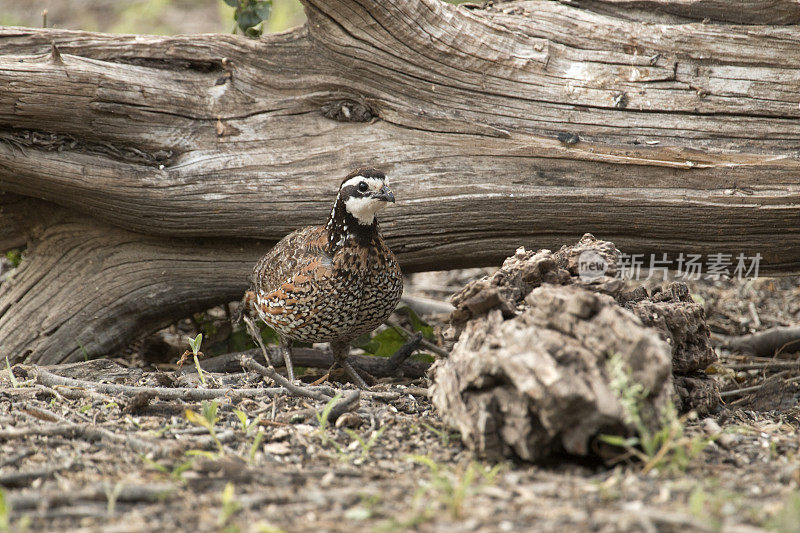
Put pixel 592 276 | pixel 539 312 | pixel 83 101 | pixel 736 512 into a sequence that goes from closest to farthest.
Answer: pixel 736 512, pixel 539 312, pixel 592 276, pixel 83 101

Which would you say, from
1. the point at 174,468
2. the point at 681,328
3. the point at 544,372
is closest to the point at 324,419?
the point at 174,468

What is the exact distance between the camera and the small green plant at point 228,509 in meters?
2.37

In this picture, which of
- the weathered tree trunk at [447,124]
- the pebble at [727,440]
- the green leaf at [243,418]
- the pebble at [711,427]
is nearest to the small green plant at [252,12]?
the weathered tree trunk at [447,124]

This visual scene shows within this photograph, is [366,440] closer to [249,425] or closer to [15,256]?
[249,425]

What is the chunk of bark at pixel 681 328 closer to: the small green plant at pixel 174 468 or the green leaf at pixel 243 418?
the green leaf at pixel 243 418

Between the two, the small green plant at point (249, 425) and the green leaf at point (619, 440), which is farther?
the small green plant at point (249, 425)

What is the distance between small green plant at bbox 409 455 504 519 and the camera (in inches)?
94.5

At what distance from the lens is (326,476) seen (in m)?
2.83

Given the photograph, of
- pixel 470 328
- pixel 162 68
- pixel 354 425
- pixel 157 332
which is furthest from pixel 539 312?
pixel 157 332

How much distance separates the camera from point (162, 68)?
5.03 meters

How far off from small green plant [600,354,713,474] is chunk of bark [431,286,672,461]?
3 centimetres

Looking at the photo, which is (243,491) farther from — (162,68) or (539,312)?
(162,68)

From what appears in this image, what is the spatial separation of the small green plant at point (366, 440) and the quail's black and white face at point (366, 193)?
4.90 feet

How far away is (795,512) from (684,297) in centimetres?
206
